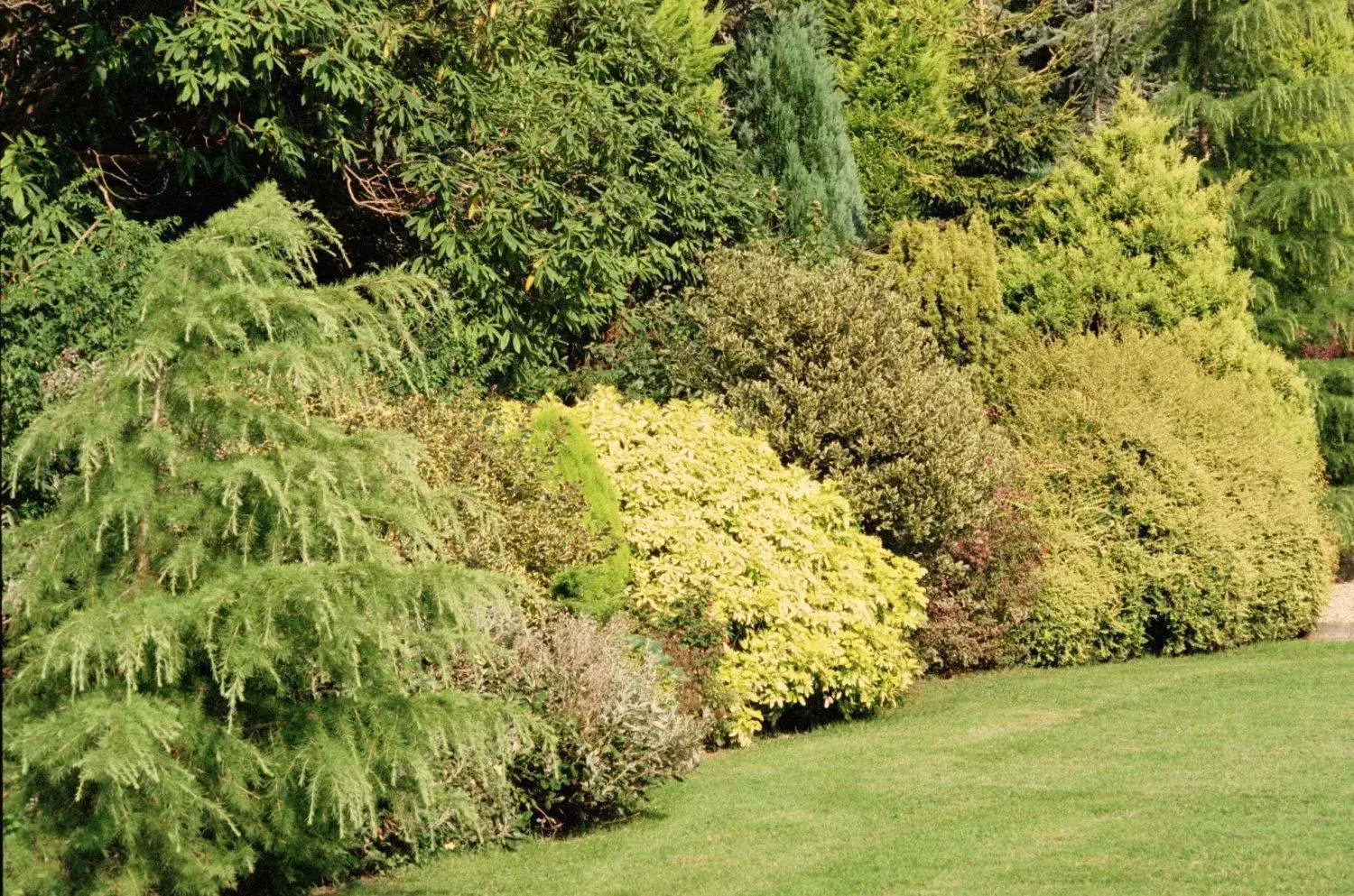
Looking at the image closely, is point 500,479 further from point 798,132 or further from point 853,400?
point 798,132

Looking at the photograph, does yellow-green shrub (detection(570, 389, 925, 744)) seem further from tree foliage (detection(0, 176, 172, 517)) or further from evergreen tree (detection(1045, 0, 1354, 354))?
evergreen tree (detection(1045, 0, 1354, 354))

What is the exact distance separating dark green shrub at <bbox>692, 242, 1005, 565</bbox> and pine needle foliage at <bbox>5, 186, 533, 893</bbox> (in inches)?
296

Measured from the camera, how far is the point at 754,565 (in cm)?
1174

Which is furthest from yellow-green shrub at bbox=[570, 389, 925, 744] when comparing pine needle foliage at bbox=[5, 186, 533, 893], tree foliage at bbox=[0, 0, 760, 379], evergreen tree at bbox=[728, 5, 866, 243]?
evergreen tree at bbox=[728, 5, 866, 243]

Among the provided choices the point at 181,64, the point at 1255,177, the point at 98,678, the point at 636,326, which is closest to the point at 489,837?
the point at 98,678

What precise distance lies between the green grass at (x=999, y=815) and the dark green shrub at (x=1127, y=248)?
23.7 feet

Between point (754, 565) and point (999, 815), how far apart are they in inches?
143

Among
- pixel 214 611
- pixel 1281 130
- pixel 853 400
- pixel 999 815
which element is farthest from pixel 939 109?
pixel 214 611

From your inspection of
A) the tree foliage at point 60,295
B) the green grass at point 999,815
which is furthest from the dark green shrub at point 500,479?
the green grass at point 999,815

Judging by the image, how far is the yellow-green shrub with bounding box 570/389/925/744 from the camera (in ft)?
37.3

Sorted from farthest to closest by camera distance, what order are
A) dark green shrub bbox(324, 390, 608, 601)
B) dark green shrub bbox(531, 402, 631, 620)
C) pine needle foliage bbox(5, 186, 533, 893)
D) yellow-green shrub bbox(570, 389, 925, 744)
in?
yellow-green shrub bbox(570, 389, 925, 744) → dark green shrub bbox(531, 402, 631, 620) → dark green shrub bbox(324, 390, 608, 601) → pine needle foliage bbox(5, 186, 533, 893)

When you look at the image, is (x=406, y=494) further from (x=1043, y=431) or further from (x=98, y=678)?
(x=1043, y=431)

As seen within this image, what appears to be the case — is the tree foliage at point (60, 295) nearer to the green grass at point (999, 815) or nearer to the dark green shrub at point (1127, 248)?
the green grass at point (999, 815)

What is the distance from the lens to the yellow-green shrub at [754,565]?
11.4 meters
